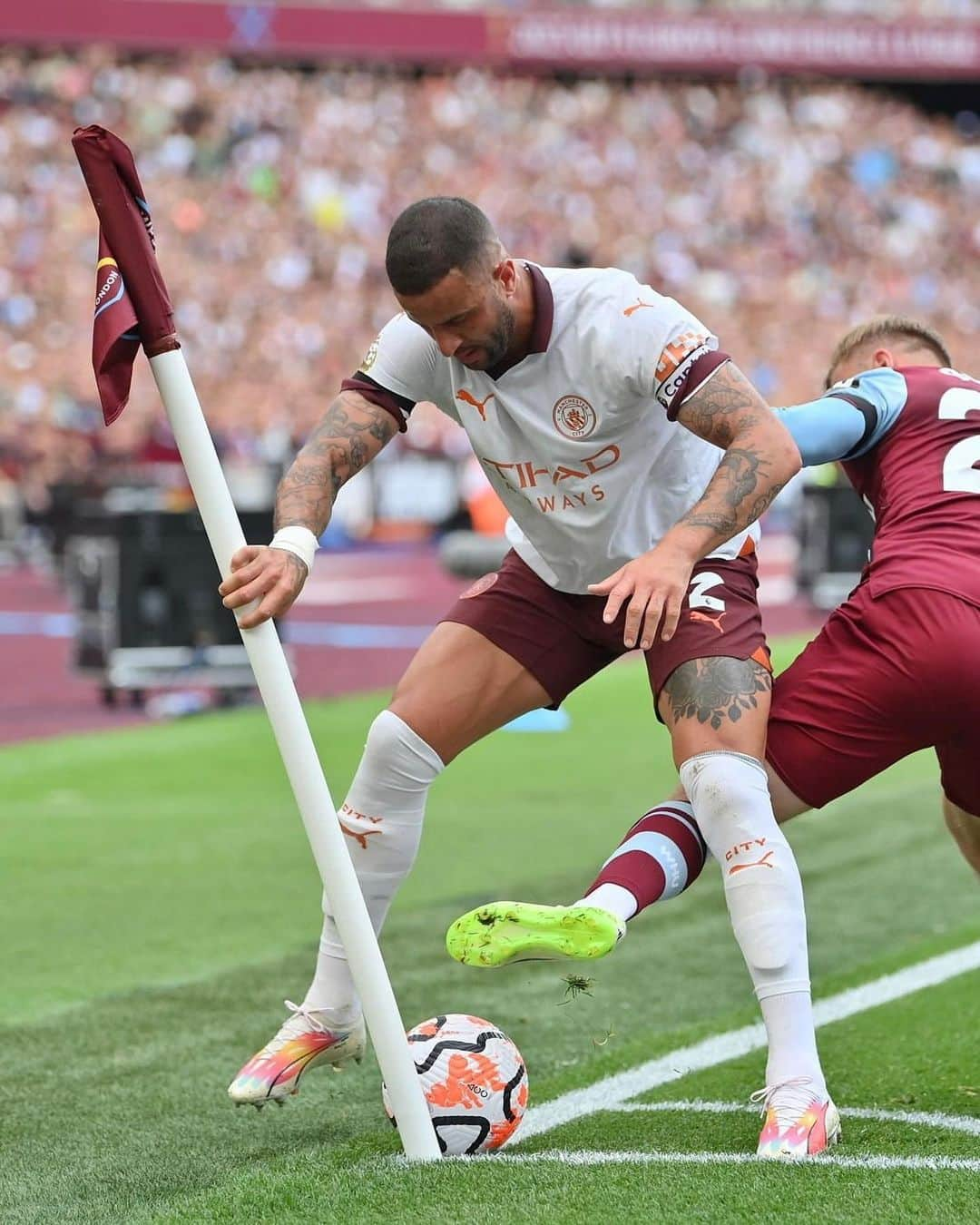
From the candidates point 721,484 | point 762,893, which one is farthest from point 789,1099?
point 721,484

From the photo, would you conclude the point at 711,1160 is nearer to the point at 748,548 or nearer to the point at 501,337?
the point at 748,548

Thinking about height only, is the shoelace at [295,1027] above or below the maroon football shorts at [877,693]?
below

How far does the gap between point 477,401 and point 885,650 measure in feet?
3.63

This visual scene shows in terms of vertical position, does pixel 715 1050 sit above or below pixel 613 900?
below

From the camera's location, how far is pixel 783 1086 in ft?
12.3

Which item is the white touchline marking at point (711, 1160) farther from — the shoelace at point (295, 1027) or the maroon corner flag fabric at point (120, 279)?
the maroon corner flag fabric at point (120, 279)

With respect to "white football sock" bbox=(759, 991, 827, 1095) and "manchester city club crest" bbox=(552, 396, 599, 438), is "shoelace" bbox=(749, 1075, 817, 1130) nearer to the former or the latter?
"white football sock" bbox=(759, 991, 827, 1095)

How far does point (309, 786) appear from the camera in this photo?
3.73 meters

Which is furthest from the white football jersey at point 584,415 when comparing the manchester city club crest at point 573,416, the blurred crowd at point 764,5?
the blurred crowd at point 764,5

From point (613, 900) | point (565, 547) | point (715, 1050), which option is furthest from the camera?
point (715, 1050)

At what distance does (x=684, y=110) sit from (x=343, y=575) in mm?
14627

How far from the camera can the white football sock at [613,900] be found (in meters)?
3.78

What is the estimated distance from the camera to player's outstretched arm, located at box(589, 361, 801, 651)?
3.71 meters

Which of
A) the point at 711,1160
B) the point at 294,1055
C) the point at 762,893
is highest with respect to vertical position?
the point at 762,893
